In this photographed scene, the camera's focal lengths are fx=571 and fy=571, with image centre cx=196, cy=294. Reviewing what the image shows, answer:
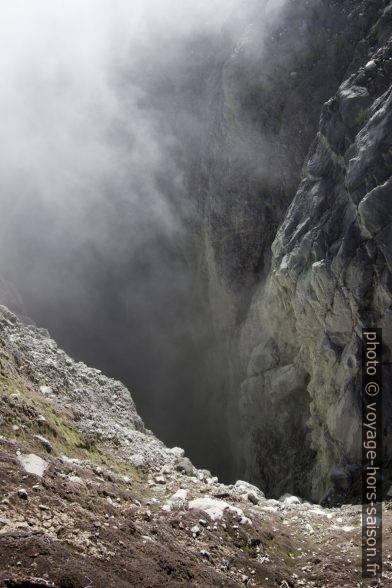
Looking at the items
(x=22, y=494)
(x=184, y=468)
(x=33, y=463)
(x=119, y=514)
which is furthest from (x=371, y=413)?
(x=22, y=494)

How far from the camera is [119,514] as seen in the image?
18.2 metres

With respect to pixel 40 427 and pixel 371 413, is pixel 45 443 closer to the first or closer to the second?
pixel 40 427

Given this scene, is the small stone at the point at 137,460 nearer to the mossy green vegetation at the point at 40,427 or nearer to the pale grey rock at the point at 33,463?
the mossy green vegetation at the point at 40,427

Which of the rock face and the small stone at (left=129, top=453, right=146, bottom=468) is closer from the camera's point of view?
the small stone at (left=129, top=453, right=146, bottom=468)

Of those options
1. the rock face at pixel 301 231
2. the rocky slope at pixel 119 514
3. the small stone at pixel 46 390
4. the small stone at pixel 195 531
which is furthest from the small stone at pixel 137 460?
the rock face at pixel 301 231

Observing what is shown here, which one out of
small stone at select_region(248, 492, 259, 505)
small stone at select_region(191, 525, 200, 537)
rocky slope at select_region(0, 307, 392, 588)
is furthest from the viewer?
small stone at select_region(248, 492, 259, 505)

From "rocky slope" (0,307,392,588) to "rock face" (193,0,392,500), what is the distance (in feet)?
24.3

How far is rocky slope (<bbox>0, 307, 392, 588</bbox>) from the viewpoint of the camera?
1448 centimetres

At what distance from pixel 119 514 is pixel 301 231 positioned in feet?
66.5

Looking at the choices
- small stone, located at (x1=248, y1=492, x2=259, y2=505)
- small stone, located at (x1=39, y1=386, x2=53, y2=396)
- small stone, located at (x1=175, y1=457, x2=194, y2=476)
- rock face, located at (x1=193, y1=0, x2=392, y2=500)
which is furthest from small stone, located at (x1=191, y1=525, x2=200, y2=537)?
small stone, located at (x1=39, y1=386, x2=53, y2=396)

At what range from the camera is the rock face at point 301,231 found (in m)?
28.5

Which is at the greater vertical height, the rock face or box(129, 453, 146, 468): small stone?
the rock face

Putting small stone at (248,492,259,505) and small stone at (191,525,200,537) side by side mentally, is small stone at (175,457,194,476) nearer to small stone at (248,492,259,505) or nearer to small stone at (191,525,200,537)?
small stone at (248,492,259,505)

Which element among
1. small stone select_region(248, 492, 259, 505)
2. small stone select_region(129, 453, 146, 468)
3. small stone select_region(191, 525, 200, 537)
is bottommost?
small stone select_region(191, 525, 200, 537)
